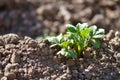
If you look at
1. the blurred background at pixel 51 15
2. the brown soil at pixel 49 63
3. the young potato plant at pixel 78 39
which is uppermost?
the blurred background at pixel 51 15

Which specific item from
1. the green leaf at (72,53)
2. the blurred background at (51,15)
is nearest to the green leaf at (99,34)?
the green leaf at (72,53)

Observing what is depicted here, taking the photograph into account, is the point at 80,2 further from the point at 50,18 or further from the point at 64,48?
the point at 64,48

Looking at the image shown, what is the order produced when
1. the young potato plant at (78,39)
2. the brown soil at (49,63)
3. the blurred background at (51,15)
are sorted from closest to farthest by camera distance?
the brown soil at (49,63) → the young potato plant at (78,39) → the blurred background at (51,15)

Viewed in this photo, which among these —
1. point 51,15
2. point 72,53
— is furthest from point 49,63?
point 51,15

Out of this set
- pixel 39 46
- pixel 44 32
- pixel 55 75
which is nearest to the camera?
pixel 55 75

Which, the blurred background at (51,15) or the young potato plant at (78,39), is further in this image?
the blurred background at (51,15)

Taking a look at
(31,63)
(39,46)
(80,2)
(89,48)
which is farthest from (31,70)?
(80,2)

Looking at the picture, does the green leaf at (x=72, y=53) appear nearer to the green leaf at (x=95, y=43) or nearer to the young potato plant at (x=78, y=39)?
the young potato plant at (x=78, y=39)

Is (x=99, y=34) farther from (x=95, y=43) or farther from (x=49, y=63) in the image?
(x=49, y=63)

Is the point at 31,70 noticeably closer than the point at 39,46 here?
Yes
